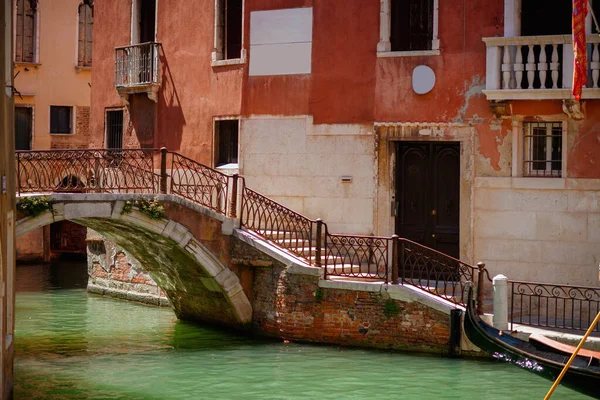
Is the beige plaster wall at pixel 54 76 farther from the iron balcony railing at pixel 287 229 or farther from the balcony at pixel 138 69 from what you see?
the iron balcony railing at pixel 287 229

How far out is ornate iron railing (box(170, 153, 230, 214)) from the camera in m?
14.4

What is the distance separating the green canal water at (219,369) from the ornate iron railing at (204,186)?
1847 millimetres

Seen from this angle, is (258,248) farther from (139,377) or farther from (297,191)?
(139,377)

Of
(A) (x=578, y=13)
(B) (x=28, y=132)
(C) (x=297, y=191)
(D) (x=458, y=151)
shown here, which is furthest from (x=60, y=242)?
(A) (x=578, y=13)

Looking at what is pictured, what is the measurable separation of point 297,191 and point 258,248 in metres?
1.57

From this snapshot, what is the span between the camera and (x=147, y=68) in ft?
56.5

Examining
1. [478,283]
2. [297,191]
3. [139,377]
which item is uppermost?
[297,191]

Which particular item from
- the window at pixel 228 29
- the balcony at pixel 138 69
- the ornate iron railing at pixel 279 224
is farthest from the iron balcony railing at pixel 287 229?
the balcony at pixel 138 69

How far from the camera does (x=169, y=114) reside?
666 inches

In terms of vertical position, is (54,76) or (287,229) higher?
(54,76)

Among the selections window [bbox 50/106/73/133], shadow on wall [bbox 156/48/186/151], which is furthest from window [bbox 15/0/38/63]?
shadow on wall [bbox 156/48/186/151]

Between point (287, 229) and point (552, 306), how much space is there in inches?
148

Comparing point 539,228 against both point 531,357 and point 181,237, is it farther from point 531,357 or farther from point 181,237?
point 181,237

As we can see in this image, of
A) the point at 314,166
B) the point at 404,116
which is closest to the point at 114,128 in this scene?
the point at 314,166
